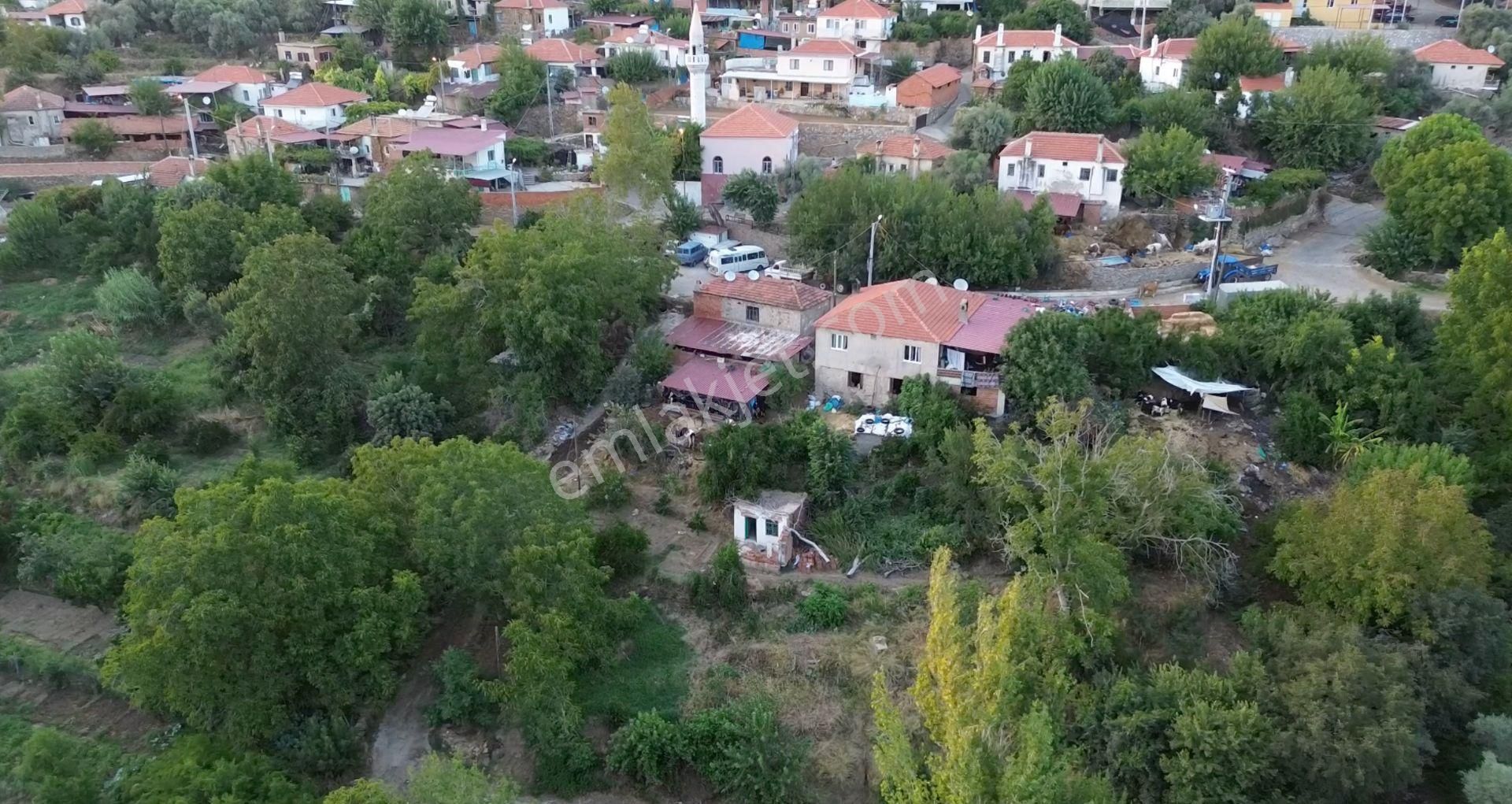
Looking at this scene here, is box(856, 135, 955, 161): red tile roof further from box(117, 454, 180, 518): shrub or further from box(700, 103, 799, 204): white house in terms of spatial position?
box(117, 454, 180, 518): shrub

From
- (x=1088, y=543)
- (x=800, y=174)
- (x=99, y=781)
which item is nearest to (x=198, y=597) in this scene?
(x=99, y=781)

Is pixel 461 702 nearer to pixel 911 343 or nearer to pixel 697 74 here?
pixel 911 343

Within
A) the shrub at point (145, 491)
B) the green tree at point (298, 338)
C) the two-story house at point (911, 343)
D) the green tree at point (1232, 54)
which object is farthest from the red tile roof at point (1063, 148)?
the shrub at point (145, 491)

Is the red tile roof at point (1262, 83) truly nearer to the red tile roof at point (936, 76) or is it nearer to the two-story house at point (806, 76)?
the red tile roof at point (936, 76)

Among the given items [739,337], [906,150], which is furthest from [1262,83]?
[739,337]

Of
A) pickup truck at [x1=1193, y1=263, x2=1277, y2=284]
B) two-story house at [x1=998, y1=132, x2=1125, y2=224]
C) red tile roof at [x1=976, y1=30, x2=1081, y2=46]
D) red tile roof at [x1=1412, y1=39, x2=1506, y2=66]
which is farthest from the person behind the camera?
red tile roof at [x1=976, y1=30, x2=1081, y2=46]

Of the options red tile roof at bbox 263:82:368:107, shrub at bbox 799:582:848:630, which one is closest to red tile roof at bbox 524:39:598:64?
red tile roof at bbox 263:82:368:107
